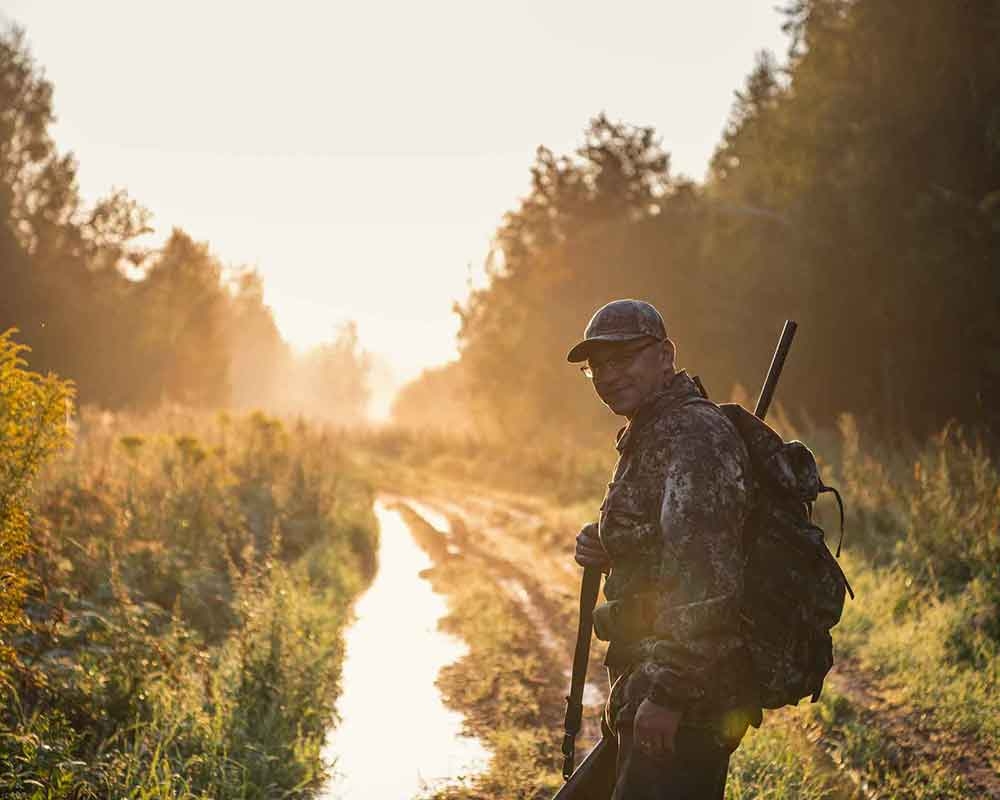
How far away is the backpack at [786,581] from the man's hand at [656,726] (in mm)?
388

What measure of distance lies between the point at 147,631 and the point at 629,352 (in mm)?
5089

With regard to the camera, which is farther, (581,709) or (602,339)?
(581,709)

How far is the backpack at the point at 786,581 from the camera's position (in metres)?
2.61

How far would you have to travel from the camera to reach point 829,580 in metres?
2.63

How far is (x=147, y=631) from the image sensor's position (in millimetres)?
6344

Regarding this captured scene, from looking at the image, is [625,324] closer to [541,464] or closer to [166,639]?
[166,639]

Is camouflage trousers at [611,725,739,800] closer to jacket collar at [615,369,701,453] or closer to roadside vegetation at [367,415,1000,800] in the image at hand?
jacket collar at [615,369,701,453]

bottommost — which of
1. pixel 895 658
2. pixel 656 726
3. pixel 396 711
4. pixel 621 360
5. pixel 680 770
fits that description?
pixel 396 711

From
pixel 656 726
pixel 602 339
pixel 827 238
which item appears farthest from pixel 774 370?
pixel 827 238

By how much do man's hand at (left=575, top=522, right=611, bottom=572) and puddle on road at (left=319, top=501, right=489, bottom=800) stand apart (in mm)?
2807

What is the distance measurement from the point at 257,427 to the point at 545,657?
30.5ft

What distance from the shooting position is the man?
7.95 feet

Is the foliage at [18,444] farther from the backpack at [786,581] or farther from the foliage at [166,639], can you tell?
the backpack at [786,581]

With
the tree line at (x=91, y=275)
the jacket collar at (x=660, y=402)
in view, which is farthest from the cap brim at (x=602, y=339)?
the tree line at (x=91, y=275)
